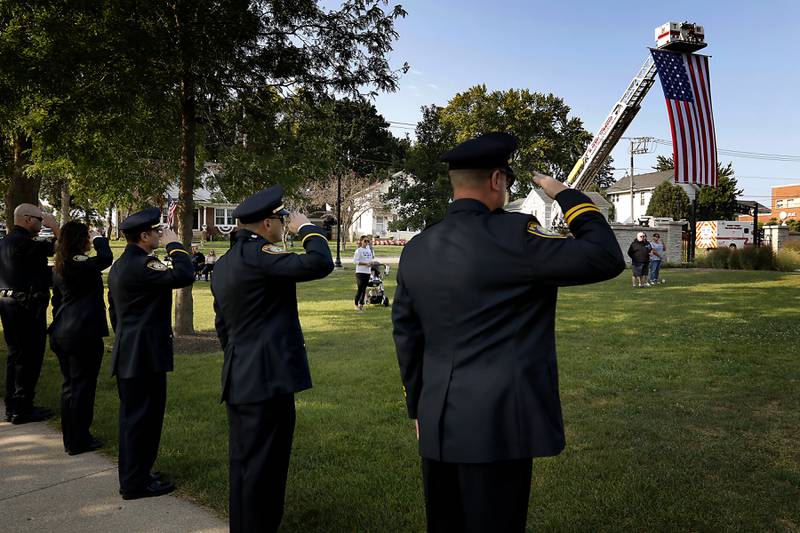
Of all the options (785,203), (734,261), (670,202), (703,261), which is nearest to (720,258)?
(734,261)

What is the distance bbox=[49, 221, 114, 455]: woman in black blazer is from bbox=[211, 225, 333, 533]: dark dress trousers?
2.25 meters

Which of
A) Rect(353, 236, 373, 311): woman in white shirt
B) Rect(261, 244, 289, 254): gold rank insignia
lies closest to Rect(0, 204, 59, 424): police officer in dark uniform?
Rect(261, 244, 289, 254): gold rank insignia

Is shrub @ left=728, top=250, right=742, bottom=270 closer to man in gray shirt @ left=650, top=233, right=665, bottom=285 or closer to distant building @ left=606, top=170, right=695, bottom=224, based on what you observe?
man in gray shirt @ left=650, top=233, right=665, bottom=285

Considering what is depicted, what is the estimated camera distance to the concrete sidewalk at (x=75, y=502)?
3.78 meters

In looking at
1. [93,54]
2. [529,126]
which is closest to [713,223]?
[529,126]

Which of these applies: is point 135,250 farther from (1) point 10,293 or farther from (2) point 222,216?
(2) point 222,216

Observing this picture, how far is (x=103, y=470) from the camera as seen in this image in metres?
4.72

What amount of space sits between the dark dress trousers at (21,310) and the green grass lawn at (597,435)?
67cm

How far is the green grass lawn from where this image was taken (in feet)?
12.9

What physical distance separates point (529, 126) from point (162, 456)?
2275 inches

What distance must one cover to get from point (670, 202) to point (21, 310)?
6139 cm

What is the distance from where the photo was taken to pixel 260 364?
11.0ft

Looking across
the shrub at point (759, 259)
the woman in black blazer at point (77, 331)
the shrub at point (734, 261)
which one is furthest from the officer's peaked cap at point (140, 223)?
the shrub at point (734, 261)

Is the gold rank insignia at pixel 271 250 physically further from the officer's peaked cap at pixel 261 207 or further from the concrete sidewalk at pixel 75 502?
the concrete sidewalk at pixel 75 502
